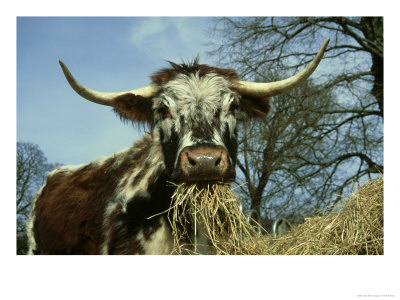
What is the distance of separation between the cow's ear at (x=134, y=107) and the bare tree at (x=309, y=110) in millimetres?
1503

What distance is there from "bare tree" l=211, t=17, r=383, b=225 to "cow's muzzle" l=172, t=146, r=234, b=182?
6.25ft

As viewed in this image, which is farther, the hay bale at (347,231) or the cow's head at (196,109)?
the hay bale at (347,231)

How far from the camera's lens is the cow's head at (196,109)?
226 cm

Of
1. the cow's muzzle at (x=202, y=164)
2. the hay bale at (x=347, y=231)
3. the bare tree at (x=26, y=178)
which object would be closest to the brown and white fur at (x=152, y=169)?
the cow's muzzle at (x=202, y=164)

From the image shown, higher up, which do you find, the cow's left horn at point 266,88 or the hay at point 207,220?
the cow's left horn at point 266,88

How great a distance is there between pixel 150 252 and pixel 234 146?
92cm

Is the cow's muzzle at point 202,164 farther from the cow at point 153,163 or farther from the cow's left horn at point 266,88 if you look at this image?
the cow's left horn at point 266,88

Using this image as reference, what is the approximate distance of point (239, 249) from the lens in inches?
104

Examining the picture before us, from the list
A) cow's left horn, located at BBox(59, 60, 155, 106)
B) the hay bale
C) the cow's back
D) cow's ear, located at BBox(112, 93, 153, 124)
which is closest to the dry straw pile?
the hay bale

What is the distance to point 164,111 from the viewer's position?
270 cm

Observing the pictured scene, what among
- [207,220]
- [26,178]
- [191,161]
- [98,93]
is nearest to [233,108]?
[191,161]

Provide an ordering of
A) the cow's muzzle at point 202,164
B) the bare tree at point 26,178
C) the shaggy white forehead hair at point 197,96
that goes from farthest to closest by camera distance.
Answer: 1. the bare tree at point 26,178
2. the shaggy white forehead hair at point 197,96
3. the cow's muzzle at point 202,164

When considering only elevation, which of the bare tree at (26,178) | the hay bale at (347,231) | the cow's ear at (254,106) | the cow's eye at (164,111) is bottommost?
the hay bale at (347,231)
